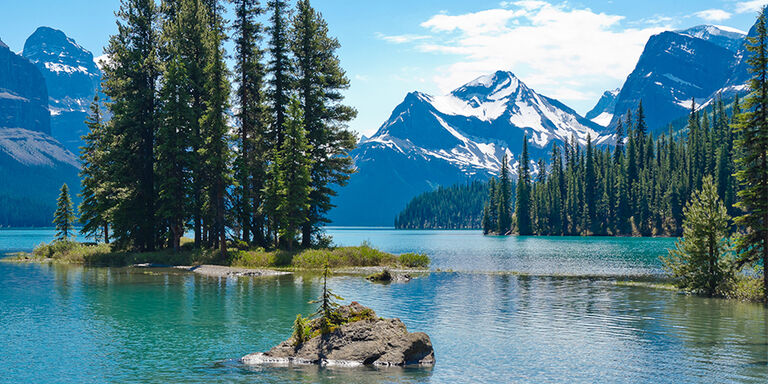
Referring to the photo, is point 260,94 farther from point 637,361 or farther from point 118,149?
point 637,361

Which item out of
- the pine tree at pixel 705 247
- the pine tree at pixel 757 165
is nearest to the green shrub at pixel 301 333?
the pine tree at pixel 705 247

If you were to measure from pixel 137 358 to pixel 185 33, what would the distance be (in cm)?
4472

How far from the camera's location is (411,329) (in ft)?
80.5

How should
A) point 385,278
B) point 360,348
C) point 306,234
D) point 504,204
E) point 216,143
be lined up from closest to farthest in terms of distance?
point 360,348
point 385,278
point 216,143
point 306,234
point 504,204

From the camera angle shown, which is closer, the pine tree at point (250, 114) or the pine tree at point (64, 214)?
the pine tree at point (250, 114)

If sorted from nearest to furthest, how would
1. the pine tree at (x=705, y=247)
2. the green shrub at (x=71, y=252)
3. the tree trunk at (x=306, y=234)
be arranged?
the pine tree at (x=705, y=247) → the tree trunk at (x=306, y=234) → the green shrub at (x=71, y=252)

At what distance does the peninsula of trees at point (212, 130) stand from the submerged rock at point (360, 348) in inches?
1310

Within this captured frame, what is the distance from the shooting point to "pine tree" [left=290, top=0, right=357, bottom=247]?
5881 cm

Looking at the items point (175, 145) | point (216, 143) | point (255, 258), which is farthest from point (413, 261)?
point (175, 145)

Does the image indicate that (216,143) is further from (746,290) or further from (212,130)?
(746,290)

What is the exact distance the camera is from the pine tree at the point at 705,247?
35.7m

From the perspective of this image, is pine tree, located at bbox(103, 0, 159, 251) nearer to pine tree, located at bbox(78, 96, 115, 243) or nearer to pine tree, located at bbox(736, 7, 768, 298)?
pine tree, located at bbox(78, 96, 115, 243)

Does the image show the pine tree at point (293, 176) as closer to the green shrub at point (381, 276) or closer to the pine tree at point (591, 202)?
the green shrub at point (381, 276)

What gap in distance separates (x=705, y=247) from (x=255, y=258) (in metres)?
36.8
